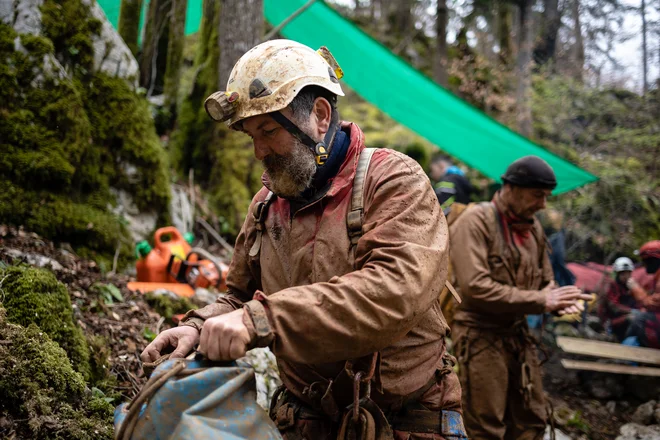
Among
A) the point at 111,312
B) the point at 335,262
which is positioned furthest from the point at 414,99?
the point at 335,262

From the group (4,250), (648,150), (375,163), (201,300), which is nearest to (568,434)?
(201,300)

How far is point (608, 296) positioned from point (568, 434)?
107 inches

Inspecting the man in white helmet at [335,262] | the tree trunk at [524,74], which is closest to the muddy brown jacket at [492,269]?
the man in white helmet at [335,262]

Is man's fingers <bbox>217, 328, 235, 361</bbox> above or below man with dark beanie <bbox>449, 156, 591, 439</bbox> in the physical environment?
above

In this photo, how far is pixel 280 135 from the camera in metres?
2.27

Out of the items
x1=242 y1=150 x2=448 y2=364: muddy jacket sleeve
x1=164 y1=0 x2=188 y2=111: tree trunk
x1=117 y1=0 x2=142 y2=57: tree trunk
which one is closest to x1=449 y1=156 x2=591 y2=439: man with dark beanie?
x1=242 y1=150 x2=448 y2=364: muddy jacket sleeve

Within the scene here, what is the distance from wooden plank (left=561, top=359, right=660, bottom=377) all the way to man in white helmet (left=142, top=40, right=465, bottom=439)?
535cm

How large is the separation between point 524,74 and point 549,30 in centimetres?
578

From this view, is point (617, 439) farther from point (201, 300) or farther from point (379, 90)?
point (379, 90)

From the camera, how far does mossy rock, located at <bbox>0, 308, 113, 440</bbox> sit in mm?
2451

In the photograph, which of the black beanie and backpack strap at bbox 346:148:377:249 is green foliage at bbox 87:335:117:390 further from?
the black beanie

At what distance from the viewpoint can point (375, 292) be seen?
1826 mm

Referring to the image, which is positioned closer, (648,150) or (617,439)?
(617,439)

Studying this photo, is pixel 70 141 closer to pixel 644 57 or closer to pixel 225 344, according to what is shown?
pixel 225 344
